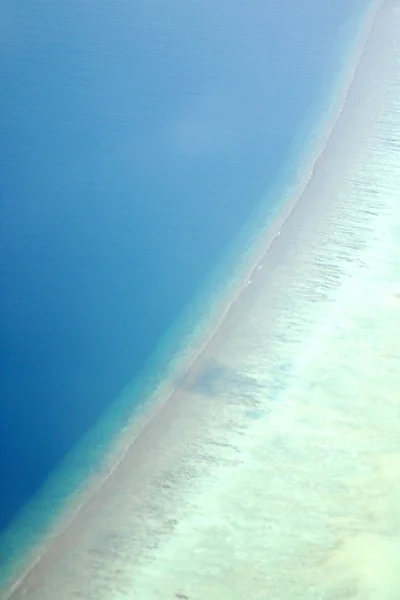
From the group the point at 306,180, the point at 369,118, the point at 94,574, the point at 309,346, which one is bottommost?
the point at 94,574

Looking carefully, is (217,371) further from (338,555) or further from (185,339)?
(338,555)

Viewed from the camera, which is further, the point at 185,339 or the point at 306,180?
the point at 306,180

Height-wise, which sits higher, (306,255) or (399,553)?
(306,255)

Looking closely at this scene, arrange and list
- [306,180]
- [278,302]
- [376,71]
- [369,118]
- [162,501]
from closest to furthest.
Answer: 1. [162,501]
2. [278,302]
3. [306,180]
4. [369,118]
5. [376,71]

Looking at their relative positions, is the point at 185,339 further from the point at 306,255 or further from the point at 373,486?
the point at 373,486

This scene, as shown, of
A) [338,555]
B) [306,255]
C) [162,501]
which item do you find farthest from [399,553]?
[306,255]

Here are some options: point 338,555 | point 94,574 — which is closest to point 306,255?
point 338,555

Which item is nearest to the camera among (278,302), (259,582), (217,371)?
(259,582)
